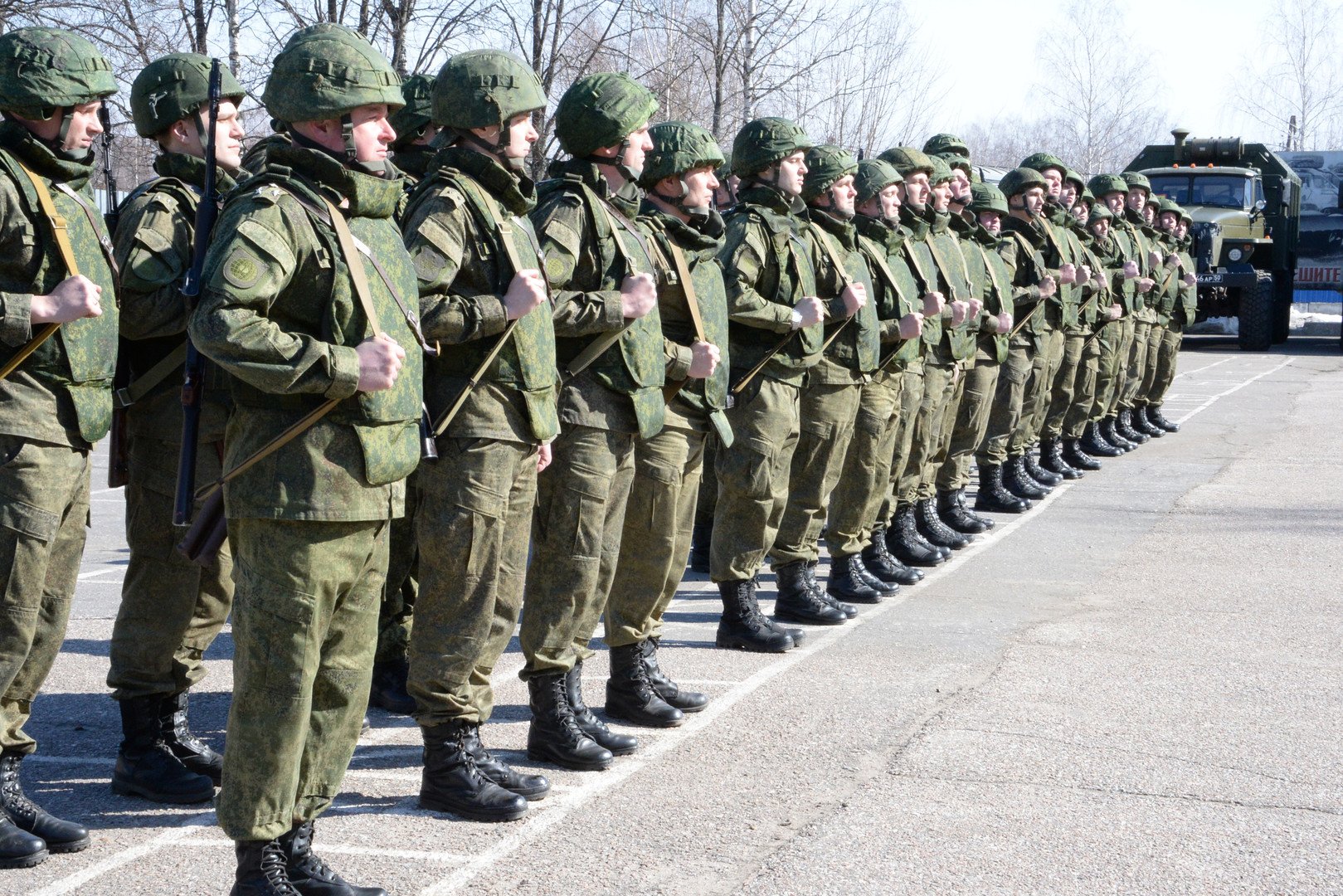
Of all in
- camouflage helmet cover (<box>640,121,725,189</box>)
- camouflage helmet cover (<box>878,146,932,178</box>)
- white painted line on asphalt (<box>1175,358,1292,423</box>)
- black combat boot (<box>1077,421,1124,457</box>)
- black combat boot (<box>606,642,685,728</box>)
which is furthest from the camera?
white painted line on asphalt (<box>1175,358,1292,423</box>)

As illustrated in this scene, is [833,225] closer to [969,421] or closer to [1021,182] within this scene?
[969,421]

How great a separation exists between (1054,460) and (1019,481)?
1.47 meters

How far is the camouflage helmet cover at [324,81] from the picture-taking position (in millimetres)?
4027

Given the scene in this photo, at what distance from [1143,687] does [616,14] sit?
12.6m

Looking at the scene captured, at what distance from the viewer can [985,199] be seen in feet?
35.7

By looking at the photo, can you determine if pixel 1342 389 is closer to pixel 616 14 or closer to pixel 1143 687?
pixel 616 14

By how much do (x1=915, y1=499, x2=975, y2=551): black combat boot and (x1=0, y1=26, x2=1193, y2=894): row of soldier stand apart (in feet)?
6.74

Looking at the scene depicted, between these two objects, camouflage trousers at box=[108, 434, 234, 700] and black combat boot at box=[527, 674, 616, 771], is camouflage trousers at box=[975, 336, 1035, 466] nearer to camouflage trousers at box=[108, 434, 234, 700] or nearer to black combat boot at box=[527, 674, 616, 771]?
black combat boot at box=[527, 674, 616, 771]

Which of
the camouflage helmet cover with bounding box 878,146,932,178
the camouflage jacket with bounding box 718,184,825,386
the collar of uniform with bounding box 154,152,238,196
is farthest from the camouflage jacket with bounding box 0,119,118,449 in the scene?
the camouflage helmet cover with bounding box 878,146,932,178

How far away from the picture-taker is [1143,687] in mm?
6508

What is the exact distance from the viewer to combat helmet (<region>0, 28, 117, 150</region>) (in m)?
4.52

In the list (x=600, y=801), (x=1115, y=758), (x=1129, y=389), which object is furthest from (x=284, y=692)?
(x=1129, y=389)

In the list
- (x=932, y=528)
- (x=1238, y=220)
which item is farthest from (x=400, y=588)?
(x=1238, y=220)

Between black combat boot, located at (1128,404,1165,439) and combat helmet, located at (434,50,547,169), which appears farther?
black combat boot, located at (1128,404,1165,439)
